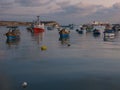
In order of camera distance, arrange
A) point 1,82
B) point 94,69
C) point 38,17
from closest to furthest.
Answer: point 1,82 → point 94,69 → point 38,17

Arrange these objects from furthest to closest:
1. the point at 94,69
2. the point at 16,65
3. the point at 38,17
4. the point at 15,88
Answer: the point at 38,17
the point at 16,65
the point at 94,69
the point at 15,88

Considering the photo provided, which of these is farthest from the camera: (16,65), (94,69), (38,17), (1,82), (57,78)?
(38,17)

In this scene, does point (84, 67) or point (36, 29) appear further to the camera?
point (36, 29)

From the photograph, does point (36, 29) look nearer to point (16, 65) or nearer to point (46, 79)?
point (16, 65)

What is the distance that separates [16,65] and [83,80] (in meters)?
12.2

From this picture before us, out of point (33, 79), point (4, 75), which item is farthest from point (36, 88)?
point (4, 75)

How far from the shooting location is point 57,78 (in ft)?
90.4

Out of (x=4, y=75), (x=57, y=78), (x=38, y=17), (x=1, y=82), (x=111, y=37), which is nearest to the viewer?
(x=1, y=82)

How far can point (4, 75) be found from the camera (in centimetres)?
2945

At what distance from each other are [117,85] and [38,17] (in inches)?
4390

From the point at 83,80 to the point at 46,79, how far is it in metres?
3.58

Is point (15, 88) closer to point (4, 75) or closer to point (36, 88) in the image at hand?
point (36, 88)

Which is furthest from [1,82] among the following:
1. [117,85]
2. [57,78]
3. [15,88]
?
[117,85]

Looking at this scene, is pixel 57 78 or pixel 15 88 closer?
pixel 15 88
